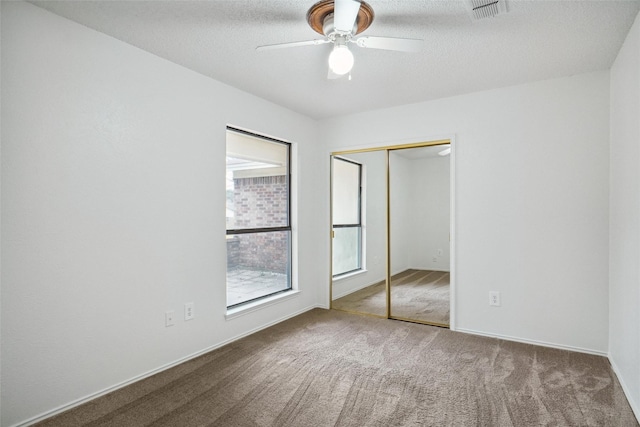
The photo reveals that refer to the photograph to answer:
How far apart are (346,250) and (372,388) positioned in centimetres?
212

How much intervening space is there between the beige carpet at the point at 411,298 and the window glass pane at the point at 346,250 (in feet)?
1.07

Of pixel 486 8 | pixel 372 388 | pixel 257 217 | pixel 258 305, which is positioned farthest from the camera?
pixel 257 217

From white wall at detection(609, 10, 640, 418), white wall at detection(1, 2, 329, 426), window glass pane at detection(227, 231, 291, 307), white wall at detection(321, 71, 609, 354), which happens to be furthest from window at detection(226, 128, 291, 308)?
white wall at detection(609, 10, 640, 418)

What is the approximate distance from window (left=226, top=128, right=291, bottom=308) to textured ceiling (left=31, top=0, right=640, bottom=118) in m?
0.65

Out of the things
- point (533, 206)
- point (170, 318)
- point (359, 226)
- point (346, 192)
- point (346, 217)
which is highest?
point (346, 192)

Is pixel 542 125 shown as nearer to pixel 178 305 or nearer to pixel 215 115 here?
pixel 215 115

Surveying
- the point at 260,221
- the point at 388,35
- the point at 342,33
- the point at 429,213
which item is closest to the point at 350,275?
the point at 429,213

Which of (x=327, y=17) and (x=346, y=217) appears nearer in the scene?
(x=327, y=17)

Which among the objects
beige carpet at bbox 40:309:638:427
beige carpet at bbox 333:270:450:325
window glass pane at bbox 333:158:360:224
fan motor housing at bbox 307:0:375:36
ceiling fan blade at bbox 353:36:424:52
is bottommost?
beige carpet at bbox 40:309:638:427

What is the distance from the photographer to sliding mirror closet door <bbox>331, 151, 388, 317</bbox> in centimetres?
417

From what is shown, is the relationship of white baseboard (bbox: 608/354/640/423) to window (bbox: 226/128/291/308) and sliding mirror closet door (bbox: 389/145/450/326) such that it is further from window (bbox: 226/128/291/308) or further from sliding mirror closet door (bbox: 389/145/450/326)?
window (bbox: 226/128/291/308)

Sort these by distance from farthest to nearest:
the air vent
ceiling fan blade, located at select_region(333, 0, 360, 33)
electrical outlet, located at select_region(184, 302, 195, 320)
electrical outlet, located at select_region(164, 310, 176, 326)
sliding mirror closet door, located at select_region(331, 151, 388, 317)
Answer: sliding mirror closet door, located at select_region(331, 151, 388, 317)
electrical outlet, located at select_region(184, 302, 195, 320)
electrical outlet, located at select_region(164, 310, 176, 326)
the air vent
ceiling fan blade, located at select_region(333, 0, 360, 33)

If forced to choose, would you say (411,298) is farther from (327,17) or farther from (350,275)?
(327,17)

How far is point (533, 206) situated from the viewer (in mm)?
3271
